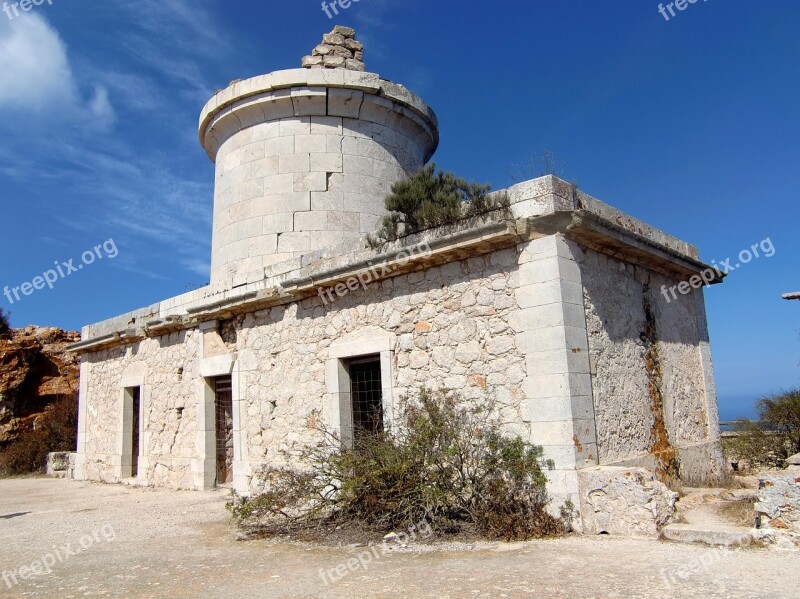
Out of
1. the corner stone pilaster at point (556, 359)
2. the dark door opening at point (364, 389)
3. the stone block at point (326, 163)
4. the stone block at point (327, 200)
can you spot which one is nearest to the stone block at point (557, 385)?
the corner stone pilaster at point (556, 359)

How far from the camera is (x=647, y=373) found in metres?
7.41

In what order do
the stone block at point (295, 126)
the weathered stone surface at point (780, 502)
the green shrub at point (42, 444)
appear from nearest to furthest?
the weathered stone surface at point (780, 502), the stone block at point (295, 126), the green shrub at point (42, 444)

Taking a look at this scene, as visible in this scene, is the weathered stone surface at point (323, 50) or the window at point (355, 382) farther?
the weathered stone surface at point (323, 50)

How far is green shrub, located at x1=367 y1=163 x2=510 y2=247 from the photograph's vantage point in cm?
673

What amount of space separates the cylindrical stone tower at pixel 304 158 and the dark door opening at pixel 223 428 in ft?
5.75

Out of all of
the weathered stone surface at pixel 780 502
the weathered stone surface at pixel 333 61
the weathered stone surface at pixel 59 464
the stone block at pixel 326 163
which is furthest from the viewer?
the weathered stone surface at pixel 59 464

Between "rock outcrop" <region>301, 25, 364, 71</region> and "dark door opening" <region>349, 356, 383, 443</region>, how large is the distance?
17.8 feet

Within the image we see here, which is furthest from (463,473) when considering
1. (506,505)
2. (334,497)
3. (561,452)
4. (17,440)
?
(17,440)

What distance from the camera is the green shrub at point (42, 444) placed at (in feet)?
50.9

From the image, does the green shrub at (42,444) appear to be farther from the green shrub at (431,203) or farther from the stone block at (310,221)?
the green shrub at (431,203)

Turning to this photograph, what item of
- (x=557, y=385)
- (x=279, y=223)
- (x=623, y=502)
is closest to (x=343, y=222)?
(x=279, y=223)

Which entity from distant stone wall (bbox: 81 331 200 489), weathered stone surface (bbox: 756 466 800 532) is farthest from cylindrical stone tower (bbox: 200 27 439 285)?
weathered stone surface (bbox: 756 466 800 532)

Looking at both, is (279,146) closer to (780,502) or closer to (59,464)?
(780,502)

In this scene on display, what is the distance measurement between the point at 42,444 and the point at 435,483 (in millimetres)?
13606
